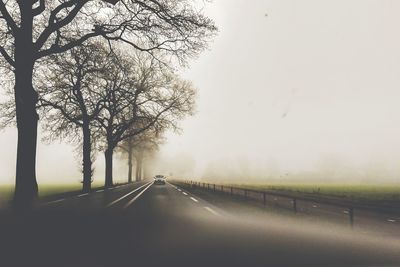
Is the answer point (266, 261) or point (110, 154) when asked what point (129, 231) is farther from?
point (110, 154)

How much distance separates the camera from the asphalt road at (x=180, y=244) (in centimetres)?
637

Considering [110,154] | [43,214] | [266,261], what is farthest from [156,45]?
[110,154]

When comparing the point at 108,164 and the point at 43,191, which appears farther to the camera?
the point at 108,164

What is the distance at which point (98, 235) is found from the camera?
29.0ft

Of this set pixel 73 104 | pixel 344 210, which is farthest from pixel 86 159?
pixel 344 210

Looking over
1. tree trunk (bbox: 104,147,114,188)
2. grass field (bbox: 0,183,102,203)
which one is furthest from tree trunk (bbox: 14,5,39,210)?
tree trunk (bbox: 104,147,114,188)

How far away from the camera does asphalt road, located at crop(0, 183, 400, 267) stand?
20.9 ft

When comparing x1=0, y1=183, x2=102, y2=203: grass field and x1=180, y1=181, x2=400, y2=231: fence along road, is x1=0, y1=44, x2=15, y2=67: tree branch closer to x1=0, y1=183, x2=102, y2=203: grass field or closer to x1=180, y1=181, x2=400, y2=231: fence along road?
x1=0, y1=183, x2=102, y2=203: grass field

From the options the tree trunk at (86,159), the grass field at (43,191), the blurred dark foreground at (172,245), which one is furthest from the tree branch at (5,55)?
the tree trunk at (86,159)

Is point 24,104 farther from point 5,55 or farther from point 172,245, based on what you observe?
point 172,245

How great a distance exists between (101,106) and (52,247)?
28.9 meters

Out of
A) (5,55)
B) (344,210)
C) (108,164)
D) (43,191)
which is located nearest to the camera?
(5,55)

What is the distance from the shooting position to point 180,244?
7797 millimetres

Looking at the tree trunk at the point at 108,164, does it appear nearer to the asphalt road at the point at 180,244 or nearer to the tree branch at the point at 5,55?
the tree branch at the point at 5,55
